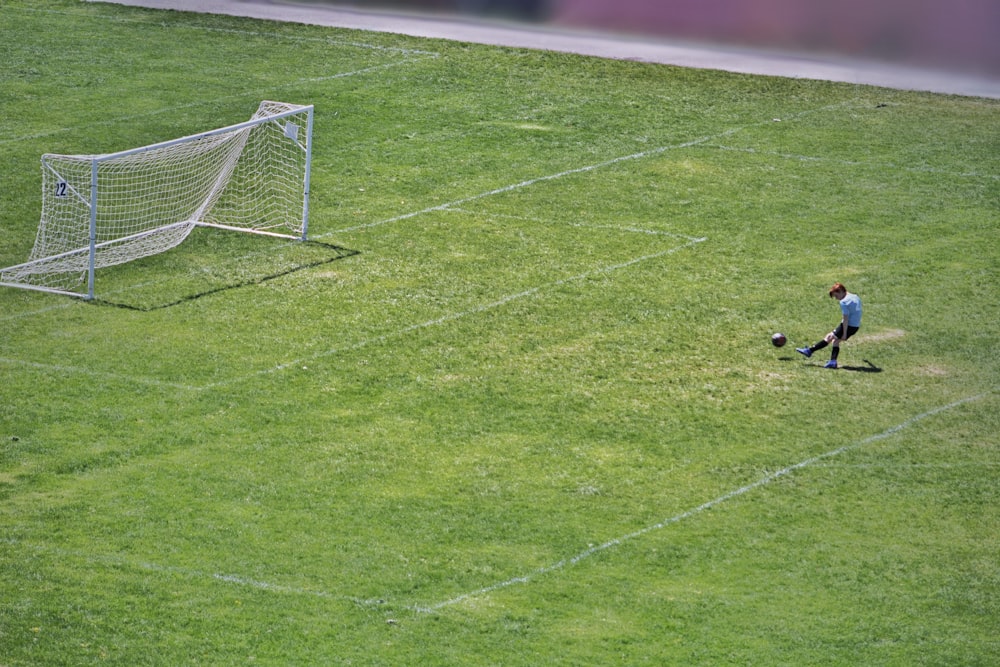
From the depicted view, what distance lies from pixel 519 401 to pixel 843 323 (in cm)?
396

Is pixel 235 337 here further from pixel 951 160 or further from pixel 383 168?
pixel 951 160

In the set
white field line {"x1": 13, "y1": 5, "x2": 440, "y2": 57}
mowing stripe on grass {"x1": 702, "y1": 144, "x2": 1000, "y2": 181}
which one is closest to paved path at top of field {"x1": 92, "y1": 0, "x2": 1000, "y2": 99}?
white field line {"x1": 13, "y1": 5, "x2": 440, "y2": 57}

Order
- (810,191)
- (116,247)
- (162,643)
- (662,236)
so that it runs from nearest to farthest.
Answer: (162,643)
(116,247)
(662,236)
(810,191)

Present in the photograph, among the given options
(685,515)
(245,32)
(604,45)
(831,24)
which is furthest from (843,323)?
(245,32)

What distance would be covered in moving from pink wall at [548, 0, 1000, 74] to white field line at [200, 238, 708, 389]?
12.1 m

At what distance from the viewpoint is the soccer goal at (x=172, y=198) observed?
20.5m

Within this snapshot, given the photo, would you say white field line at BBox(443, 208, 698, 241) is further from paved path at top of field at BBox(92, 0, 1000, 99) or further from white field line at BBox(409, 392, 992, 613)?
paved path at top of field at BBox(92, 0, 1000, 99)

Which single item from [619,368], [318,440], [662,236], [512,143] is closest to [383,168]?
[512,143]

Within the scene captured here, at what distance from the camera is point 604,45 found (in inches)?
1316

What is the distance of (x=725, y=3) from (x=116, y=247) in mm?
17235

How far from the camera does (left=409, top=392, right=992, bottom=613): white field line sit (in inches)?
504

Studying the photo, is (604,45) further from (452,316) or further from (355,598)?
(355,598)

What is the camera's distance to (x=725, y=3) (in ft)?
110

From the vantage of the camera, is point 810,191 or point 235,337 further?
point 810,191
